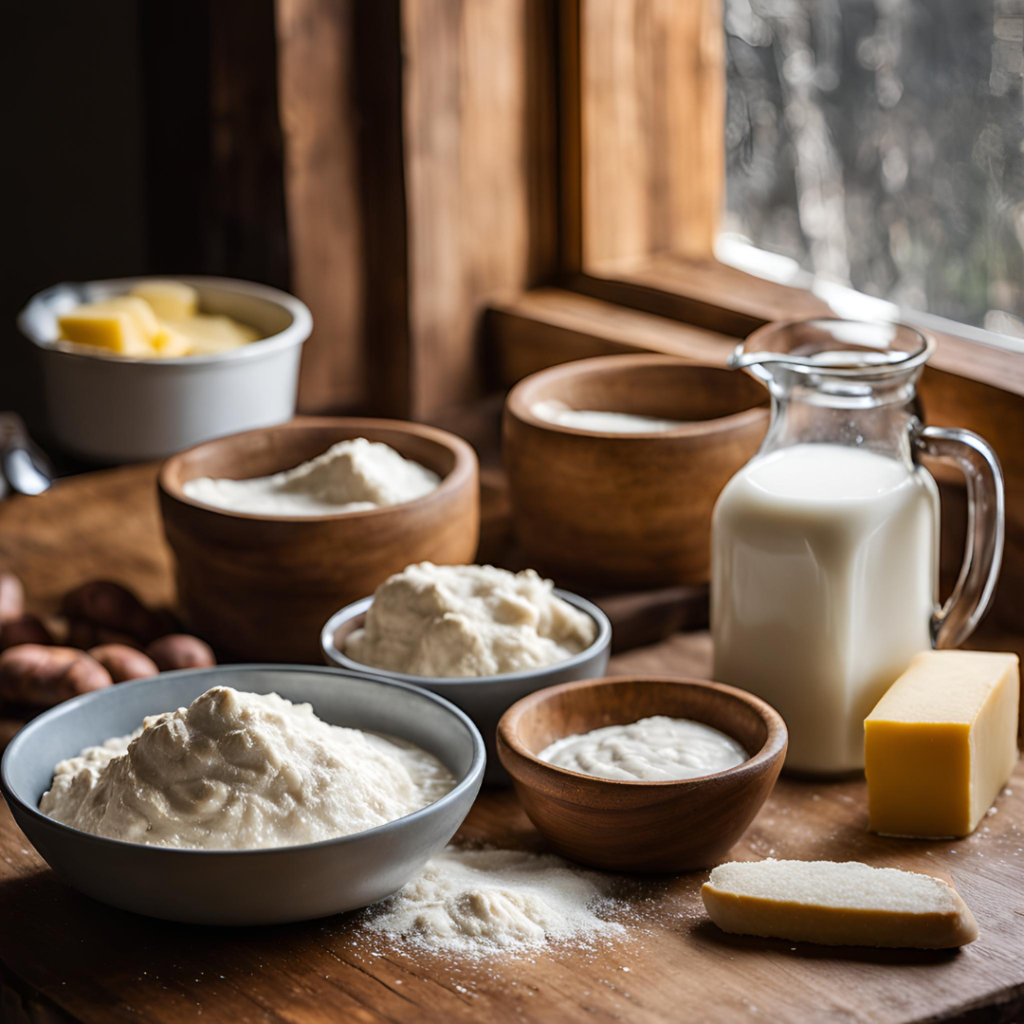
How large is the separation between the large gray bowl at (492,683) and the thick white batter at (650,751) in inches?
1.9

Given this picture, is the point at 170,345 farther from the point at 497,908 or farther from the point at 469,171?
the point at 497,908

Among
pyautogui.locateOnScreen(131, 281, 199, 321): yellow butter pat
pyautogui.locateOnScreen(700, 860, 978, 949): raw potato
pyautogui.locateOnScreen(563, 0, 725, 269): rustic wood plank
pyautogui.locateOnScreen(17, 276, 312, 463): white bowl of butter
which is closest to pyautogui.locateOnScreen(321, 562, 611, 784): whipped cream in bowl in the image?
pyautogui.locateOnScreen(700, 860, 978, 949): raw potato

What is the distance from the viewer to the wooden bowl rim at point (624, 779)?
0.83m

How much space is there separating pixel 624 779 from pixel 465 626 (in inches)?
7.1

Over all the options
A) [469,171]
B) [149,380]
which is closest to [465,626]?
[149,380]

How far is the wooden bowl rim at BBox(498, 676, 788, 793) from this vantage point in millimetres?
831

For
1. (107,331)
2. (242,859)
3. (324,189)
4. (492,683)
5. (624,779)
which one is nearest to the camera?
(242,859)

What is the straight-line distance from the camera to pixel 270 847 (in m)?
0.76

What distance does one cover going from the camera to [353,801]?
812 millimetres

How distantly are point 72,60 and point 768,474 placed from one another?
1.78 m

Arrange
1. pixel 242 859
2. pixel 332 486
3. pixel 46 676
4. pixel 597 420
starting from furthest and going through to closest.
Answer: pixel 597 420 → pixel 332 486 → pixel 46 676 → pixel 242 859

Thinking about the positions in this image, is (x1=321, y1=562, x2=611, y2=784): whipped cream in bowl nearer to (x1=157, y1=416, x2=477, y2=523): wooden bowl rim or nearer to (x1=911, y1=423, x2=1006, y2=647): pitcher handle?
(x1=157, y1=416, x2=477, y2=523): wooden bowl rim

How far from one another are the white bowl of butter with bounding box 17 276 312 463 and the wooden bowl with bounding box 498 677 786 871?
62cm

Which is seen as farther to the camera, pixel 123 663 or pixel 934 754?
pixel 123 663
